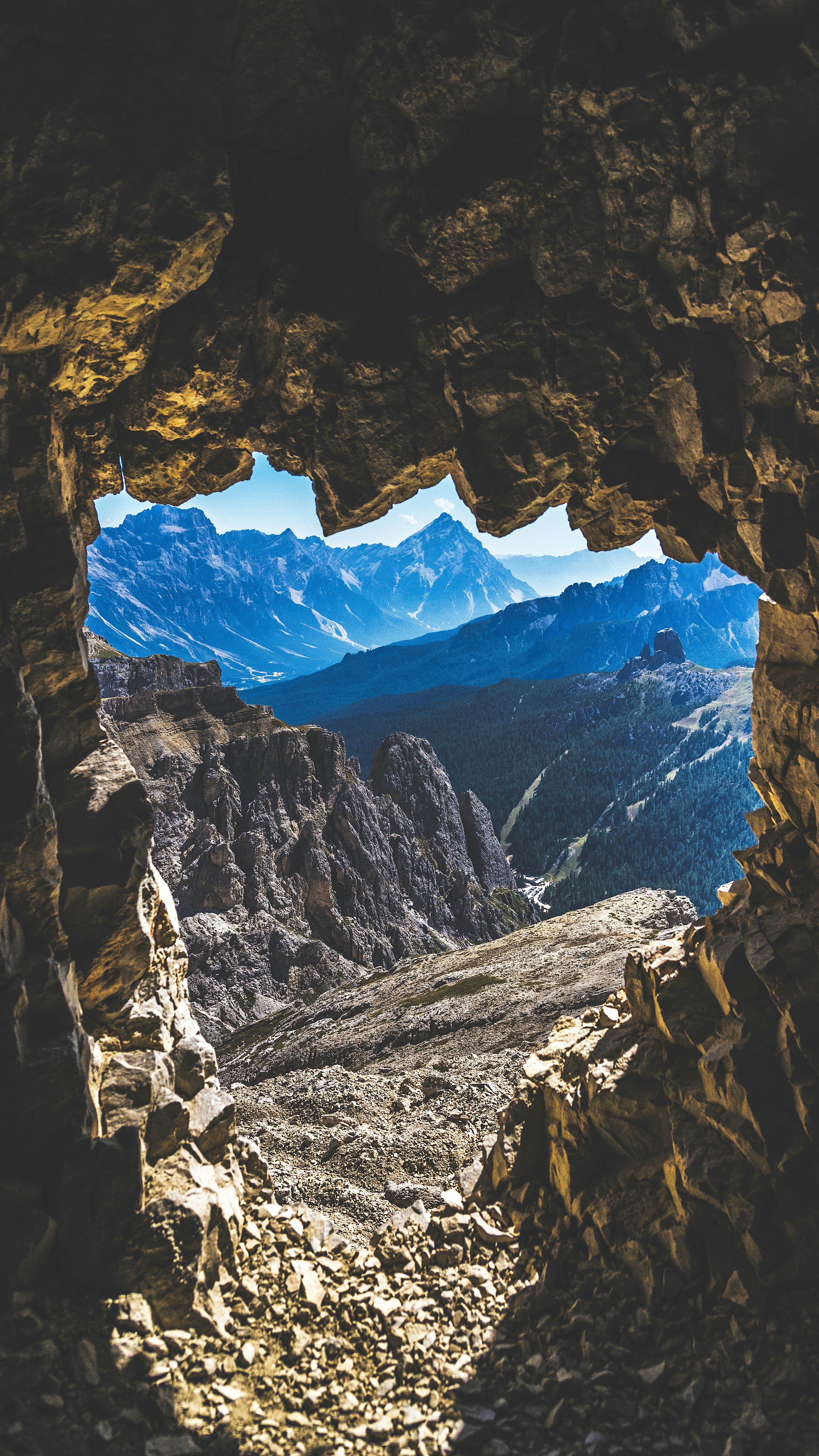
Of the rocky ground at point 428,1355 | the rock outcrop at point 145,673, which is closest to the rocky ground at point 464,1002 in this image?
the rocky ground at point 428,1355

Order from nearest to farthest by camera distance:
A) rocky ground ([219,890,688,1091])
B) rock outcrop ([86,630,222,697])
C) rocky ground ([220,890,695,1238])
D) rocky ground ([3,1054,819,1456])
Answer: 1. rocky ground ([3,1054,819,1456])
2. rocky ground ([220,890,695,1238])
3. rocky ground ([219,890,688,1091])
4. rock outcrop ([86,630,222,697])

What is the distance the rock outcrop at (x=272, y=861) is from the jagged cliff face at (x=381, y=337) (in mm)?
88892

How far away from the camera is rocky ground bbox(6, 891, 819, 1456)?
37.5 feet

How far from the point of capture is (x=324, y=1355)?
46.6 feet

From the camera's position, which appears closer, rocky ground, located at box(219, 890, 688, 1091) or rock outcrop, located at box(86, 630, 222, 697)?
rocky ground, located at box(219, 890, 688, 1091)

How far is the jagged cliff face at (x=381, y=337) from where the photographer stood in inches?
508

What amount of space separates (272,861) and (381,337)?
110 metres

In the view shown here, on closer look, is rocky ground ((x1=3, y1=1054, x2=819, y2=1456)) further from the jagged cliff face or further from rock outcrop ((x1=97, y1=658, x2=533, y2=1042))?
rock outcrop ((x1=97, y1=658, x2=533, y2=1042))

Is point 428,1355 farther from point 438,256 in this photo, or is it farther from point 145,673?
point 145,673

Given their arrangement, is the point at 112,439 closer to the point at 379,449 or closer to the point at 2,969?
the point at 379,449

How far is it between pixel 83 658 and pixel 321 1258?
14.6 metres

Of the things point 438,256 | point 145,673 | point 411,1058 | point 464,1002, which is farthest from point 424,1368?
point 145,673

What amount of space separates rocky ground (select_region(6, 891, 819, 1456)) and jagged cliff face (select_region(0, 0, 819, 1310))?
58.9 inches

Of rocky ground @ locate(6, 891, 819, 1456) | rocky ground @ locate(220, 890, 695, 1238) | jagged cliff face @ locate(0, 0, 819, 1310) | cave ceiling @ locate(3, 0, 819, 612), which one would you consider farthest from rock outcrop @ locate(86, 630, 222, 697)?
rocky ground @ locate(6, 891, 819, 1456)
